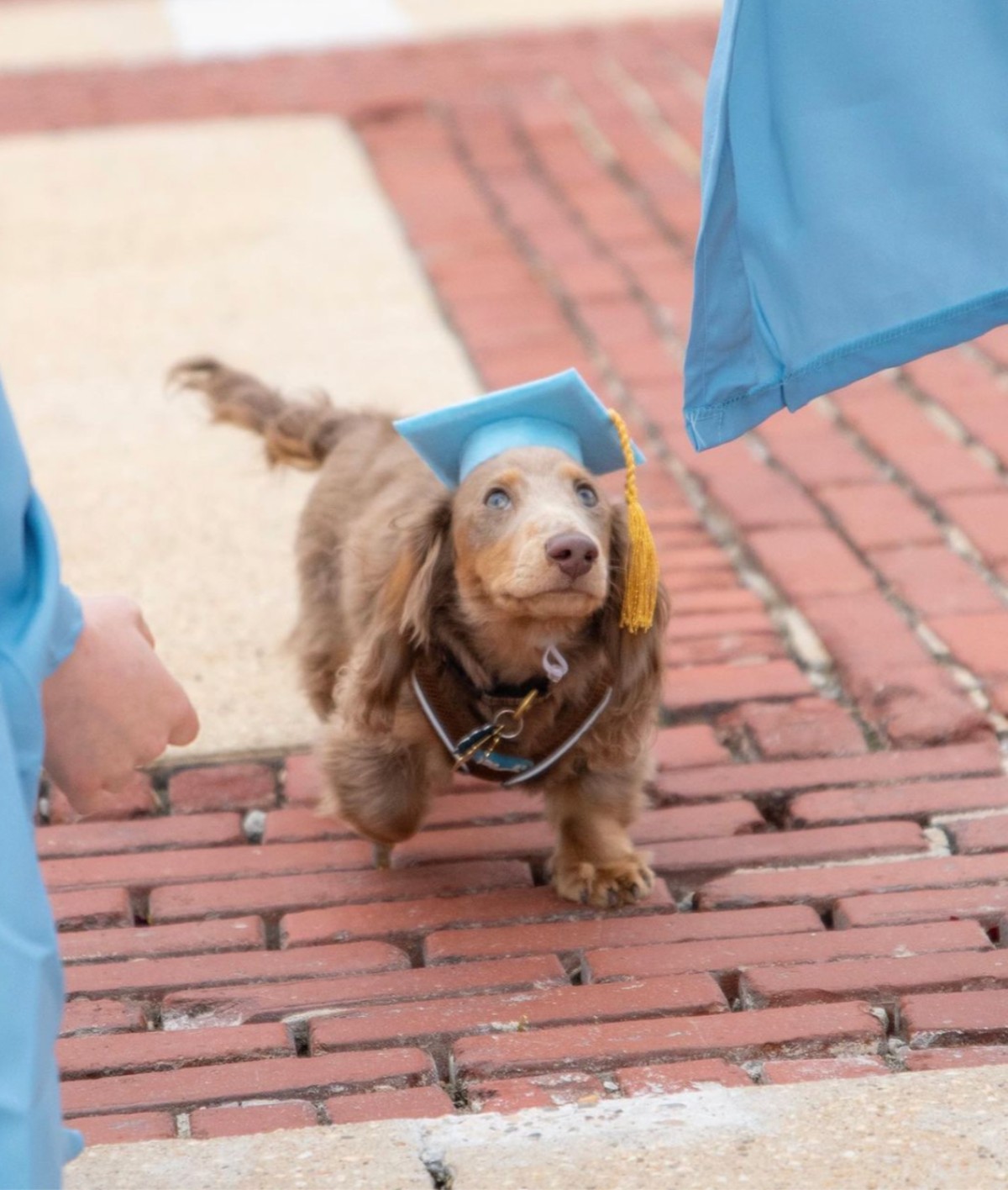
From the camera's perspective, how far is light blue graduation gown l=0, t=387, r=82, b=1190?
1.60 meters

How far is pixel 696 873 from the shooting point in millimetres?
3264

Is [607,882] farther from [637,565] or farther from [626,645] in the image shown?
[637,565]

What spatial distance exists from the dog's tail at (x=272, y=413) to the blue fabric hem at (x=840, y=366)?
1354 millimetres

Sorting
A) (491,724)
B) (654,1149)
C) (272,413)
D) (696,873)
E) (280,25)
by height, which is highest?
(654,1149)

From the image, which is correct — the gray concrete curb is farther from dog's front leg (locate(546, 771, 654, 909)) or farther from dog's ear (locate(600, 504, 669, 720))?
dog's ear (locate(600, 504, 669, 720))

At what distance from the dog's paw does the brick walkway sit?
0.03m

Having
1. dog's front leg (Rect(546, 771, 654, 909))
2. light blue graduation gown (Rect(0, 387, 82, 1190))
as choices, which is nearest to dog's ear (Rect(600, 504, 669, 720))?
dog's front leg (Rect(546, 771, 654, 909))

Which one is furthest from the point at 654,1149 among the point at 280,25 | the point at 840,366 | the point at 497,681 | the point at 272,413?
the point at 280,25

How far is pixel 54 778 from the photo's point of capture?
1950 mm

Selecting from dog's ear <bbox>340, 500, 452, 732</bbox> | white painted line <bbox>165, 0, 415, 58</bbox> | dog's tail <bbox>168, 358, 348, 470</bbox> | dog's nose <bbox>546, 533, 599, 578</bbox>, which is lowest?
white painted line <bbox>165, 0, 415, 58</bbox>

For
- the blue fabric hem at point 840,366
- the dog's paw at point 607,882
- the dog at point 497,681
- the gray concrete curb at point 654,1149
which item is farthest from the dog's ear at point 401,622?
the gray concrete curb at point 654,1149

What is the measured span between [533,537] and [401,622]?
1.15 feet

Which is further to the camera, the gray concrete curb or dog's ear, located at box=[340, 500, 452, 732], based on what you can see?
dog's ear, located at box=[340, 500, 452, 732]

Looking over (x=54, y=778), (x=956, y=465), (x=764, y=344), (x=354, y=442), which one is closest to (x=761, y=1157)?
(x=54, y=778)
